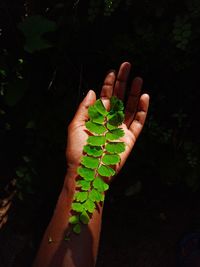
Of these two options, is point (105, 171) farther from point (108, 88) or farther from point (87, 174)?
point (108, 88)

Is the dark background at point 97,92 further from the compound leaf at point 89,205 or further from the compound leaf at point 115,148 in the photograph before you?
the compound leaf at point 89,205

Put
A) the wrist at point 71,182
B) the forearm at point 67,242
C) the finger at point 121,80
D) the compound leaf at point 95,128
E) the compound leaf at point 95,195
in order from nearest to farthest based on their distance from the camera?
the compound leaf at point 95,195, the compound leaf at point 95,128, the forearm at point 67,242, the wrist at point 71,182, the finger at point 121,80

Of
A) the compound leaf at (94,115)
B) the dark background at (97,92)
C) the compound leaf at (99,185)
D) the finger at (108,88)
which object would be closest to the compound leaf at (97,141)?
the compound leaf at (94,115)

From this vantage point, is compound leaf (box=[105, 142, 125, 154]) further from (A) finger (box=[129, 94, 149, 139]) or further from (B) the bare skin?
(A) finger (box=[129, 94, 149, 139])

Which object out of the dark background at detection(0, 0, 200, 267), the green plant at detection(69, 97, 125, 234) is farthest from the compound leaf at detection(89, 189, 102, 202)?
the dark background at detection(0, 0, 200, 267)

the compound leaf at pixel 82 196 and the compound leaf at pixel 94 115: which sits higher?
the compound leaf at pixel 94 115

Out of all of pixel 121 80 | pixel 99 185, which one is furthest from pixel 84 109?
pixel 99 185

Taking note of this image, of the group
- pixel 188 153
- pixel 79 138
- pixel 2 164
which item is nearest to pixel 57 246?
pixel 79 138
